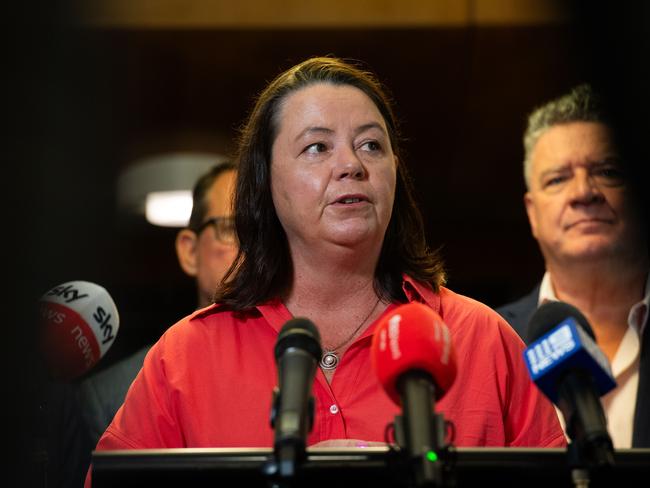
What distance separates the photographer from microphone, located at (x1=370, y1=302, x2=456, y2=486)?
1161 millimetres

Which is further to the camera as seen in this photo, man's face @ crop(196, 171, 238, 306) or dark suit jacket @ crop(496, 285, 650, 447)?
man's face @ crop(196, 171, 238, 306)

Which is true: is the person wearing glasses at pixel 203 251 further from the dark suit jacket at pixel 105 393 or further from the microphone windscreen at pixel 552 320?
the microphone windscreen at pixel 552 320

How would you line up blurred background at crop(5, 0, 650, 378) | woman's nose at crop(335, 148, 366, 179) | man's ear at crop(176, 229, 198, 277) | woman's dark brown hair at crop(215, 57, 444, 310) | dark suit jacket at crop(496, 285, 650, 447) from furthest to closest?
blurred background at crop(5, 0, 650, 378), man's ear at crop(176, 229, 198, 277), dark suit jacket at crop(496, 285, 650, 447), woman's dark brown hair at crop(215, 57, 444, 310), woman's nose at crop(335, 148, 366, 179)

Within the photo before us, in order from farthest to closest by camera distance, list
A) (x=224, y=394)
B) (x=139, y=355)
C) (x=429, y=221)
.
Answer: (x=429, y=221) < (x=139, y=355) < (x=224, y=394)

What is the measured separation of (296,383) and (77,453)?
161 centimetres

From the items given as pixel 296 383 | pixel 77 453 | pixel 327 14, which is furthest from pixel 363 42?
pixel 296 383

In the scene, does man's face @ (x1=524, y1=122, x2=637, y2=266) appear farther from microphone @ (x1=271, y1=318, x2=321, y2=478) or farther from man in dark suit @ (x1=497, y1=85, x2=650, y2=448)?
microphone @ (x1=271, y1=318, x2=321, y2=478)

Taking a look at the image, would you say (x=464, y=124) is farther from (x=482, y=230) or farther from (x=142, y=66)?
(x=142, y=66)

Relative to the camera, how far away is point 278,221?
7.14ft

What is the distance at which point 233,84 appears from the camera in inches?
182

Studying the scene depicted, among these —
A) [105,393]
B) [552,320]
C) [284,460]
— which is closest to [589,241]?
[105,393]

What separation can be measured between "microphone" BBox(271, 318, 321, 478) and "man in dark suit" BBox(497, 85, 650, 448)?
1598 mm

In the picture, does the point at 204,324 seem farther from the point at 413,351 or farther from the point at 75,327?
the point at 413,351

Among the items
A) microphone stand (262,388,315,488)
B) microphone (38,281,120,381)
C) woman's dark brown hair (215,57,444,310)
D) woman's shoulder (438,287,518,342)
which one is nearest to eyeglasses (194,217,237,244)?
woman's dark brown hair (215,57,444,310)
